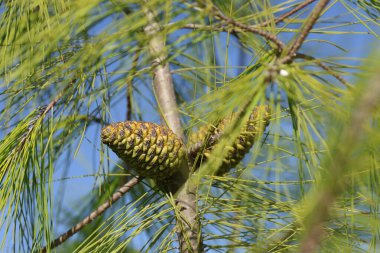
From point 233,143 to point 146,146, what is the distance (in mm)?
117

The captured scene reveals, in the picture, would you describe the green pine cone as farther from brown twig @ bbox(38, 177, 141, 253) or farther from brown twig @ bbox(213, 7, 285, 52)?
brown twig @ bbox(213, 7, 285, 52)

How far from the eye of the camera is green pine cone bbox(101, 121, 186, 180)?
2.94 ft

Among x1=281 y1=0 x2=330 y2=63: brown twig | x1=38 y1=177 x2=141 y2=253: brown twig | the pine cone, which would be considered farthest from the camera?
x1=38 y1=177 x2=141 y2=253: brown twig

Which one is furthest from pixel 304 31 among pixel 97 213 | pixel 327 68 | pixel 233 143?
pixel 97 213

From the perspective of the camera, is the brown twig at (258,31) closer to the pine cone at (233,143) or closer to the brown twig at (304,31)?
the brown twig at (304,31)

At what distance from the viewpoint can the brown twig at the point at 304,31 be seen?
66cm

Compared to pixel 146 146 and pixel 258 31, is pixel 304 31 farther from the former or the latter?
pixel 146 146

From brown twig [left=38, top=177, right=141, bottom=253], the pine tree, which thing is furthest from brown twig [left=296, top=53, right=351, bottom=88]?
brown twig [left=38, top=177, right=141, bottom=253]

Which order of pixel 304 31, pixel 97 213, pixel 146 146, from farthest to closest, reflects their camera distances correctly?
pixel 97 213 → pixel 146 146 → pixel 304 31

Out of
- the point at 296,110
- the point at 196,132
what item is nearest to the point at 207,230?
the point at 196,132

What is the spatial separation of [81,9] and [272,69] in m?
0.22

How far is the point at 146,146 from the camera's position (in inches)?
36.0

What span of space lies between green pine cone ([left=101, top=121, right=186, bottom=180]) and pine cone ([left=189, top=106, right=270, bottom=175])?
2 cm

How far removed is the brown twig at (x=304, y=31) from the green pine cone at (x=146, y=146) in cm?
28
